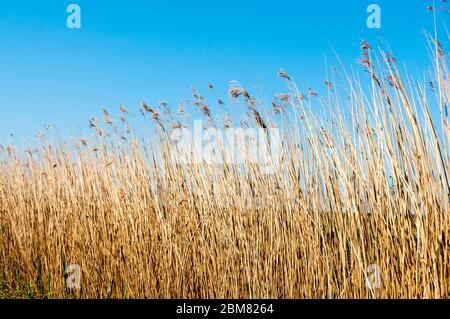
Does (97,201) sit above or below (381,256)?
above

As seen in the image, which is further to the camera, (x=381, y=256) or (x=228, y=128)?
(x=228, y=128)

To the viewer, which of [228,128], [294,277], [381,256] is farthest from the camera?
[228,128]

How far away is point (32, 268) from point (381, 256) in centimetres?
372


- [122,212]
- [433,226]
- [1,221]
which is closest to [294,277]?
[433,226]

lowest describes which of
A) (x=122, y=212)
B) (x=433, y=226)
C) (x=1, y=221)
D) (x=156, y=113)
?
(x=433, y=226)

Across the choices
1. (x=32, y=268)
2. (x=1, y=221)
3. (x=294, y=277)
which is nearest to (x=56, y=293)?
(x=32, y=268)

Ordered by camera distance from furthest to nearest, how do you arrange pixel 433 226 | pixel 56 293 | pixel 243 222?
pixel 56 293 < pixel 243 222 < pixel 433 226

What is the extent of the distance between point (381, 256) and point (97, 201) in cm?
275

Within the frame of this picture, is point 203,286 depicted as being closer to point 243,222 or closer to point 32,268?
point 243,222

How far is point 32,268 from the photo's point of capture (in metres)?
4.89

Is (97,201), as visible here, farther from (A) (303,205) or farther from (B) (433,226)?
(B) (433,226)

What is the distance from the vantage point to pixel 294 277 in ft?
9.12
